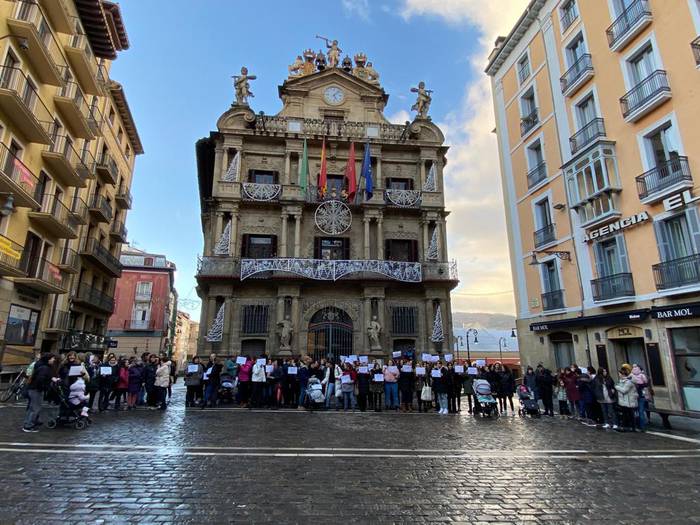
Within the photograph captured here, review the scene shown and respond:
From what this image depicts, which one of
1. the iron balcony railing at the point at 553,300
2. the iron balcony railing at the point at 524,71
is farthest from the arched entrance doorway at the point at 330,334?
Answer: the iron balcony railing at the point at 524,71

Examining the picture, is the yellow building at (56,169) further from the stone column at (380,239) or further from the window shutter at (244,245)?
the stone column at (380,239)

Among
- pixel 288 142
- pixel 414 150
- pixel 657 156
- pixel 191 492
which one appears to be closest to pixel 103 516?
pixel 191 492

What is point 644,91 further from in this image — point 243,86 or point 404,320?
point 243,86

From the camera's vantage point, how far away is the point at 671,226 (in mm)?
14078

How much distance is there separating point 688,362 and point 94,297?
30107mm

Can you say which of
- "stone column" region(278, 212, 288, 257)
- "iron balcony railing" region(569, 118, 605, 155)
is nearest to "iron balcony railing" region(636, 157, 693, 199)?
"iron balcony railing" region(569, 118, 605, 155)

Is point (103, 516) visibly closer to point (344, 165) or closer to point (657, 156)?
point (657, 156)

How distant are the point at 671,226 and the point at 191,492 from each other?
54.3ft

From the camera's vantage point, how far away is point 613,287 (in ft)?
51.6

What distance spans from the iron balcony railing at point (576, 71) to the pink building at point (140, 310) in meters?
47.2

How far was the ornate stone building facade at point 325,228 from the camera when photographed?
2222cm

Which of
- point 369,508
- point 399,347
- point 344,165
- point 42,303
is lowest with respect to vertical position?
point 369,508

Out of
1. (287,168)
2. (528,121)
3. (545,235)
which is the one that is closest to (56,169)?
(287,168)

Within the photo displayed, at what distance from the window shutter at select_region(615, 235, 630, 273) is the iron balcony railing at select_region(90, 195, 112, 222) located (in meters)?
27.2
